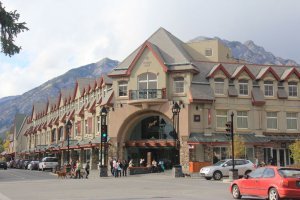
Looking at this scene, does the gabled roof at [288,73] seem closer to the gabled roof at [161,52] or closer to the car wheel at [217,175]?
the gabled roof at [161,52]

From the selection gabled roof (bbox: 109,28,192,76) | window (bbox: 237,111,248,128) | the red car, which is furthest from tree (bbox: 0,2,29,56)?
window (bbox: 237,111,248,128)

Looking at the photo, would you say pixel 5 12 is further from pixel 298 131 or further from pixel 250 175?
pixel 298 131

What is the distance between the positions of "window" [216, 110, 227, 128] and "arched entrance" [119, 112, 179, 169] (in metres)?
5.30

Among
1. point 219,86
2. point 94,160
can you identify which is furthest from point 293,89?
point 94,160

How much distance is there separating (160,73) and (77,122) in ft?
68.9

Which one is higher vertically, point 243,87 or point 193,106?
point 243,87

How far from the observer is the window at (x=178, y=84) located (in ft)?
173

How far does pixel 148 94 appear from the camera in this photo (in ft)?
173

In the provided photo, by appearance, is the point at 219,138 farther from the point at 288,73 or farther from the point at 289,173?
the point at 289,173

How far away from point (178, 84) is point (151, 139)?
7410 millimetres

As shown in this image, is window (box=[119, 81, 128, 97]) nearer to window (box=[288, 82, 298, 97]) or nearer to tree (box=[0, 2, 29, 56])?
window (box=[288, 82, 298, 97])

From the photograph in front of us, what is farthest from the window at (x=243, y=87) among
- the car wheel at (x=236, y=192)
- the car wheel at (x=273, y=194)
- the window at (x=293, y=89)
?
the car wheel at (x=273, y=194)

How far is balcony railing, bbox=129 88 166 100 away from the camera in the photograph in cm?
5225

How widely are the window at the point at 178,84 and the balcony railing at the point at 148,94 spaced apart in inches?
58.1
